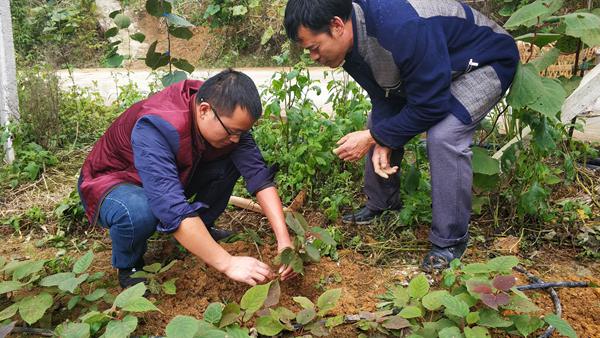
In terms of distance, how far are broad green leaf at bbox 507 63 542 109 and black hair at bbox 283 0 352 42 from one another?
74 centimetres

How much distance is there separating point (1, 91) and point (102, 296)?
209cm

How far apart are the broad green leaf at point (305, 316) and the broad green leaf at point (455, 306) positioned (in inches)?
16.5

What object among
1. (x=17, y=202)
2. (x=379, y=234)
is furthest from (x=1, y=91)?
(x=379, y=234)

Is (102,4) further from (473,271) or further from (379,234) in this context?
(473,271)

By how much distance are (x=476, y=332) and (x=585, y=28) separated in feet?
4.14

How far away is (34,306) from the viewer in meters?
1.80

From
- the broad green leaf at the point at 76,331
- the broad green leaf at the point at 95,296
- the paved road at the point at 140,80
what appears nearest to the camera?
the broad green leaf at the point at 76,331

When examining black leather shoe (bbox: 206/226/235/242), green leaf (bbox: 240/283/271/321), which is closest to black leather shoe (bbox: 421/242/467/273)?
green leaf (bbox: 240/283/271/321)

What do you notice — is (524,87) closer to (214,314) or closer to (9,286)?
(214,314)

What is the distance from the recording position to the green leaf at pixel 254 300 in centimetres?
171

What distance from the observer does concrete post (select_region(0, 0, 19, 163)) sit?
3.37m

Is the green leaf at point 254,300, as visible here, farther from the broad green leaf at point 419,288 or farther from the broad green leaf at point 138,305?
the broad green leaf at point 419,288

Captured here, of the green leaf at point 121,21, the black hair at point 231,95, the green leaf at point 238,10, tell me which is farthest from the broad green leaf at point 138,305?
the green leaf at point 238,10

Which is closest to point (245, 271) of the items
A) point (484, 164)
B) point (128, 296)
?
point (128, 296)
